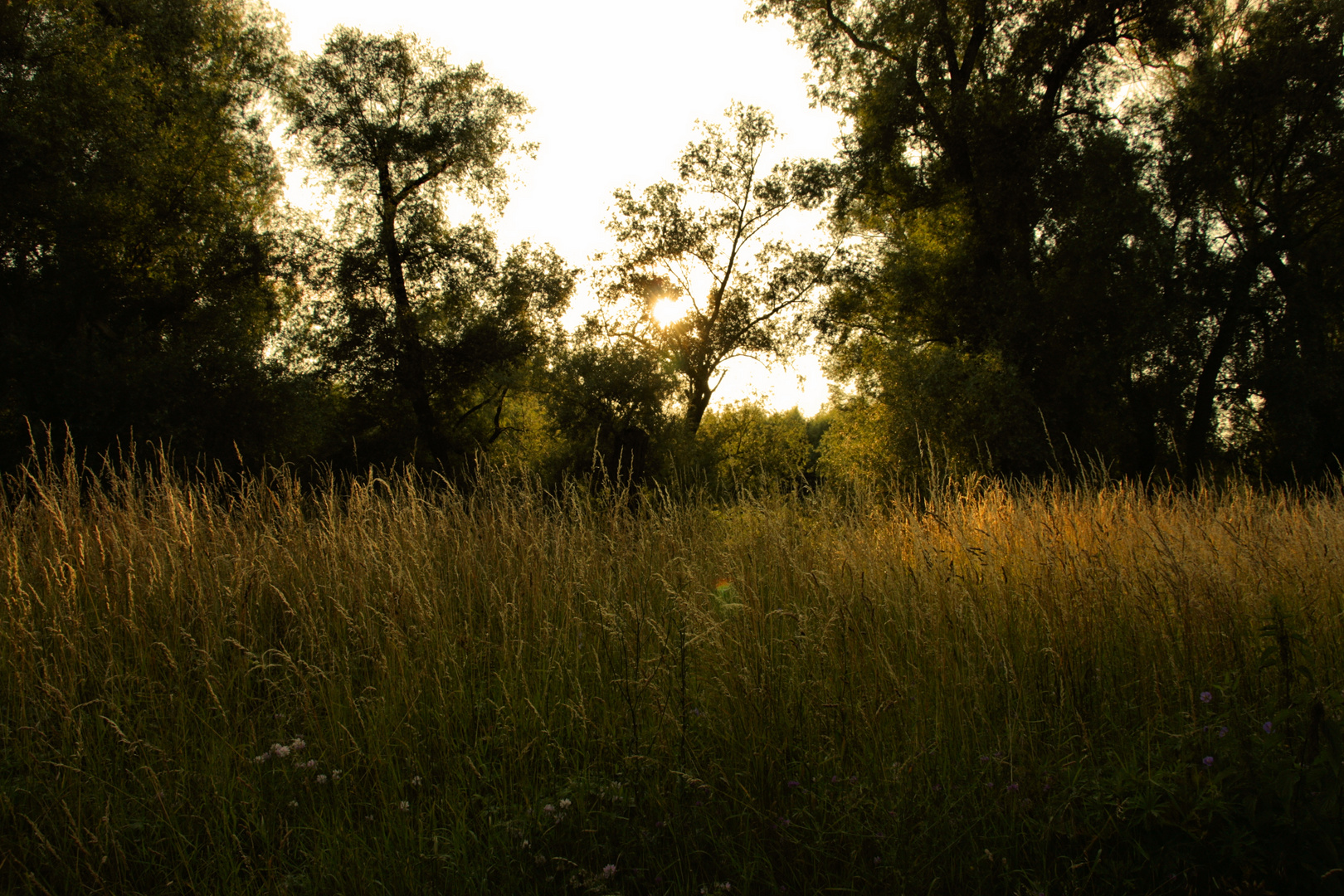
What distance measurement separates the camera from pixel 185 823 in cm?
308

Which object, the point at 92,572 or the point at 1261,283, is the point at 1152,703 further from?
the point at 1261,283

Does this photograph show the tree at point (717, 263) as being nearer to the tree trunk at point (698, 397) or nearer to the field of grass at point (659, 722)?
the tree trunk at point (698, 397)

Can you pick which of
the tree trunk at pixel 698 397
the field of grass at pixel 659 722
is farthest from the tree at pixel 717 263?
the field of grass at pixel 659 722

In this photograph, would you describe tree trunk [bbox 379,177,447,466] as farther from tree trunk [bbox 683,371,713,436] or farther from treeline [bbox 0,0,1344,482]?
tree trunk [bbox 683,371,713,436]

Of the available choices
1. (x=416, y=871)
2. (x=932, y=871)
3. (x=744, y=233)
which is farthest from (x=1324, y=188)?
(x=416, y=871)

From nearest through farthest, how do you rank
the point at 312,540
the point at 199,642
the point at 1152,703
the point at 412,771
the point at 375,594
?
the point at 412,771 → the point at 1152,703 → the point at 199,642 → the point at 375,594 → the point at 312,540

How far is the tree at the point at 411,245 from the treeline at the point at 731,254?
0.09m

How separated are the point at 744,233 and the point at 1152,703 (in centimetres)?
2021

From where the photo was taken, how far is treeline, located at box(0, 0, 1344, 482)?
15.8m

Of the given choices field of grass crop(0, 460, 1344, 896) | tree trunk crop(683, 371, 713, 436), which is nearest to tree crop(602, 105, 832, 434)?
tree trunk crop(683, 371, 713, 436)

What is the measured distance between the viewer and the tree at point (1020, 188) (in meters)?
16.4

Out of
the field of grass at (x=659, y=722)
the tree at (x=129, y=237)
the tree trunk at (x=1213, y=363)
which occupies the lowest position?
the field of grass at (x=659, y=722)

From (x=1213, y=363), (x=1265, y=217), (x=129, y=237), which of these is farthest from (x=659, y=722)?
(x=1265, y=217)

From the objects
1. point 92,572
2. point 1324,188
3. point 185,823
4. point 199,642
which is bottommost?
point 185,823
